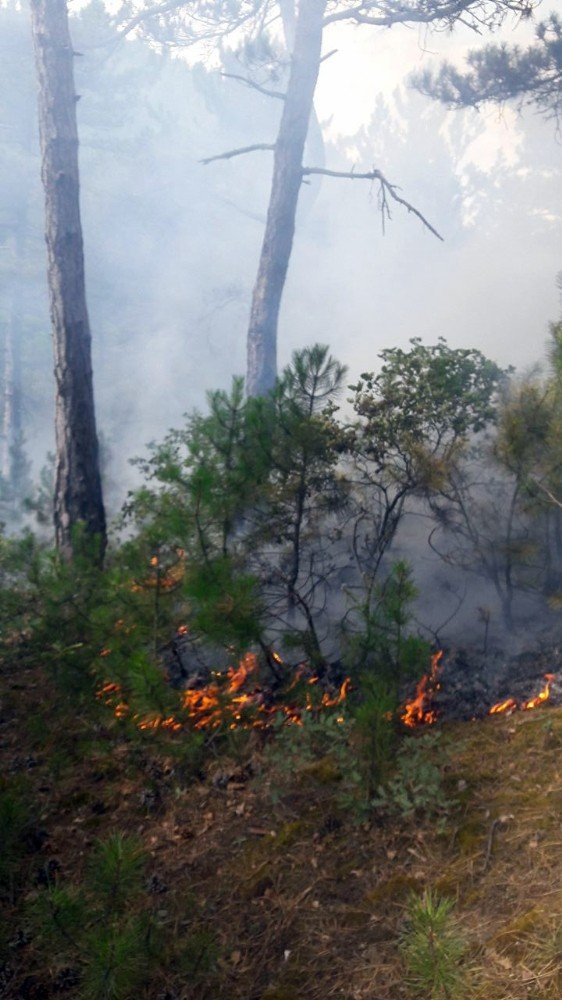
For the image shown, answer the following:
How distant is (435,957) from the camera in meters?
2.52

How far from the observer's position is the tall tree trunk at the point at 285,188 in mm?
9719

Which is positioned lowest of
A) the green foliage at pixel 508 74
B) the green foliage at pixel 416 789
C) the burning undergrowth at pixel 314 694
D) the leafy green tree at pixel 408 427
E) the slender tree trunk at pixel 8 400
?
the green foliage at pixel 416 789

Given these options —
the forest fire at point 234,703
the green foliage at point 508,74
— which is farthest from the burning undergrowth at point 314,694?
the green foliage at point 508,74

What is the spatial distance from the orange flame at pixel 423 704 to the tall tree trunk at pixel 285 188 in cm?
539

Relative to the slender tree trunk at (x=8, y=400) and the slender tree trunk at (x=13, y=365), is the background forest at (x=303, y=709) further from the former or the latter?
the slender tree trunk at (x=13, y=365)

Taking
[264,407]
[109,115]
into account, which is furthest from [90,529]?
[109,115]

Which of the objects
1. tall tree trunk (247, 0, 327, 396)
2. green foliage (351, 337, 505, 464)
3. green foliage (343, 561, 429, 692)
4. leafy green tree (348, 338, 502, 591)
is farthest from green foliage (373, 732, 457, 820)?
tall tree trunk (247, 0, 327, 396)

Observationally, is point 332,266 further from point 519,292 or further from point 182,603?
point 182,603

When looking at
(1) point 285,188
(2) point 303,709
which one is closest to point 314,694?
(2) point 303,709

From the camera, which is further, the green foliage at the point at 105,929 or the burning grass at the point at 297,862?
the burning grass at the point at 297,862

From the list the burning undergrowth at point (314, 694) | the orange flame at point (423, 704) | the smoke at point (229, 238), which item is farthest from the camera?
the smoke at point (229, 238)

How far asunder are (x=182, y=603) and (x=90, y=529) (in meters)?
3.26

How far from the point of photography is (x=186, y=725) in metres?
4.39

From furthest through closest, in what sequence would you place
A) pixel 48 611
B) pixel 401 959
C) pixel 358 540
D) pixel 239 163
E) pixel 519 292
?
pixel 239 163
pixel 519 292
pixel 358 540
pixel 48 611
pixel 401 959
